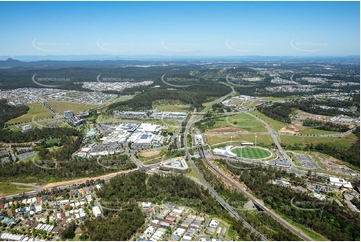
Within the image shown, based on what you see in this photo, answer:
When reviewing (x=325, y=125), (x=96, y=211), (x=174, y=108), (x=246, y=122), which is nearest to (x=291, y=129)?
(x=325, y=125)

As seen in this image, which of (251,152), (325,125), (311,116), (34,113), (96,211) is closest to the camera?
(96,211)

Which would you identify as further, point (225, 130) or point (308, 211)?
point (225, 130)

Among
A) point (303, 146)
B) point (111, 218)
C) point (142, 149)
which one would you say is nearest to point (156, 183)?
point (111, 218)

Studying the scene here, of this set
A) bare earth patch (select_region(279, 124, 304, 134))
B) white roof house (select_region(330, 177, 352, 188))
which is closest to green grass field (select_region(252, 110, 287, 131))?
bare earth patch (select_region(279, 124, 304, 134))

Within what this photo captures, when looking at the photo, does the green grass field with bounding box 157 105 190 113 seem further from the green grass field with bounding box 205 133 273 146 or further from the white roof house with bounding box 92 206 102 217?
the white roof house with bounding box 92 206 102 217

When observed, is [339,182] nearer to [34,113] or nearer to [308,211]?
[308,211]

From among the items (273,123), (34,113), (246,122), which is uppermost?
(34,113)

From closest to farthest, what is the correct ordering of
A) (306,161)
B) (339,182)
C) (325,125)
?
(339,182), (306,161), (325,125)
